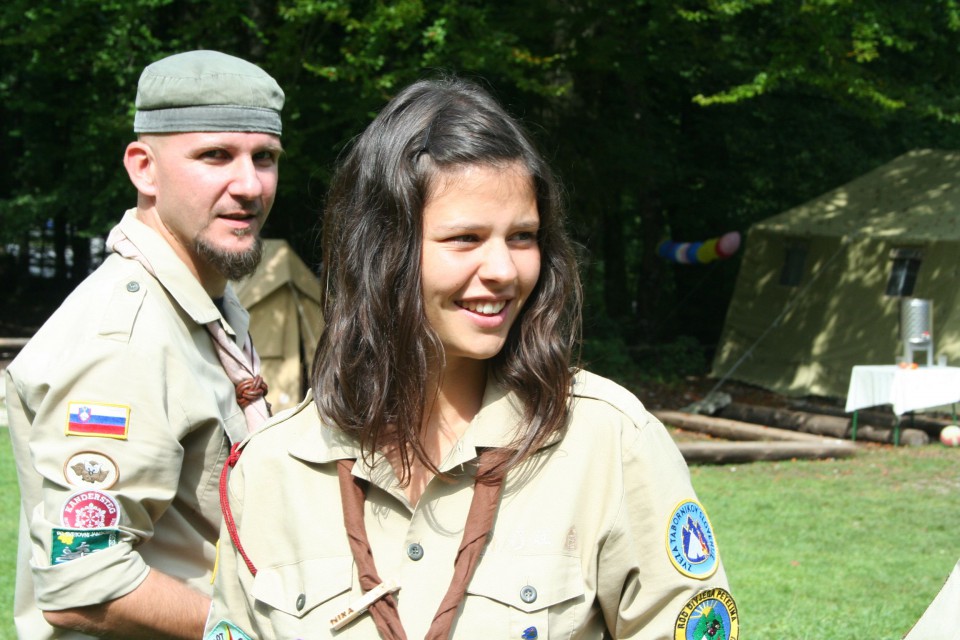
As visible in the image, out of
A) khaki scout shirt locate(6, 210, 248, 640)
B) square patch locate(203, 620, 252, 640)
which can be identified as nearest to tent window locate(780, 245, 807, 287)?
khaki scout shirt locate(6, 210, 248, 640)

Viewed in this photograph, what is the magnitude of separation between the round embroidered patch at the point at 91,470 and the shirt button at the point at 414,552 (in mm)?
754

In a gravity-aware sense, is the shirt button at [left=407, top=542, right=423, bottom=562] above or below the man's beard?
below

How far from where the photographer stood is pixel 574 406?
1919mm

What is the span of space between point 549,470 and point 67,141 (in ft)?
58.6

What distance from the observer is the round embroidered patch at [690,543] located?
5.82 ft

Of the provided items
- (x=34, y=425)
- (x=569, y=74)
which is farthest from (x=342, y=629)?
(x=569, y=74)

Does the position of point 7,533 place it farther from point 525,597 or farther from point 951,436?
point 951,436

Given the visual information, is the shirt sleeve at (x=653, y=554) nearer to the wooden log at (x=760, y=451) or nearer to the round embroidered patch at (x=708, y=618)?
the round embroidered patch at (x=708, y=618)

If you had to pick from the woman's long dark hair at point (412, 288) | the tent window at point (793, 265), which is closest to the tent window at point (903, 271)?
the tent window at point (793, 265)

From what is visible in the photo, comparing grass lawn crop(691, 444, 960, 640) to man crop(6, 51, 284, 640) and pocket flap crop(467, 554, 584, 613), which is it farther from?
pocket flap crop(467, 554, 584, 613)

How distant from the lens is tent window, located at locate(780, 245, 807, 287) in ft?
57.1

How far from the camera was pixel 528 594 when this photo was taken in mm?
1791

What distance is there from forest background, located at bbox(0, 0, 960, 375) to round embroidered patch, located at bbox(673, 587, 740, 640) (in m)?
6.07

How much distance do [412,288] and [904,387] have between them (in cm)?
1130
